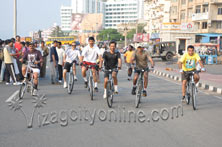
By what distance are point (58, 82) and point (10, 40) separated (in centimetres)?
268

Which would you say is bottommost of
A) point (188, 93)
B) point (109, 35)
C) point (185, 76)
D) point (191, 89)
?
point (188, 93)

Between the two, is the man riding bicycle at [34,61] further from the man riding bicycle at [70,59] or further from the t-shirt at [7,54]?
the t-shirt at [7,54]

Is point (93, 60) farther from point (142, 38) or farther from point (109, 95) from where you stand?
point (142, 38)

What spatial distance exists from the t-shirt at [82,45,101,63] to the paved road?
142cm

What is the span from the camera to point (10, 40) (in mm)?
13602

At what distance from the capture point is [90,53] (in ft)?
33.4

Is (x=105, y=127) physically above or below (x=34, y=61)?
below

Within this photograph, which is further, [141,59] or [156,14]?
[156,14]

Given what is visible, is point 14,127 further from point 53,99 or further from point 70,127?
point 53,99

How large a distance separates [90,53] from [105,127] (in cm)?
431

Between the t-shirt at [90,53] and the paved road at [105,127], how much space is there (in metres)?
1.42

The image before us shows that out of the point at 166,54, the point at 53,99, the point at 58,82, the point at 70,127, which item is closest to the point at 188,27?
the point at 166,54

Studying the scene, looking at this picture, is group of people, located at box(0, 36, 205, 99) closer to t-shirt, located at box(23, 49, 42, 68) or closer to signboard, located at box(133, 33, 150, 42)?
t-shirt, located at box(23, 49, 42, 68)

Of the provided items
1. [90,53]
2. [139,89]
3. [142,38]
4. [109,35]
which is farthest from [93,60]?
[109,35]
